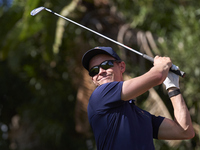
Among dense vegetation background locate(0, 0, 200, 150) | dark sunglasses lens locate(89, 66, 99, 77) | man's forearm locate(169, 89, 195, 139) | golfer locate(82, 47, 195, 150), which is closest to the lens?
golfer locate(82, 47, 195, 150)

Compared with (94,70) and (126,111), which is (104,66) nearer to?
(94,70)

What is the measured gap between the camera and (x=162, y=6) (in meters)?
9.54

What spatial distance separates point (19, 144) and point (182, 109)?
9611mm

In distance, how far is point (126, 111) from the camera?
2283 mm

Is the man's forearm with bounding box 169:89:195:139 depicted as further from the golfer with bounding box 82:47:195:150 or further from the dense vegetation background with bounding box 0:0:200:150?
the dense vegetation background with bounding box 0:0:200:150

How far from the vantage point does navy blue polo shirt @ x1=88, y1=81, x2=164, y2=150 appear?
2.21 meters

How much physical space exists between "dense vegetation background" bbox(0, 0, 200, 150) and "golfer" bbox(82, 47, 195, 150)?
179 inches

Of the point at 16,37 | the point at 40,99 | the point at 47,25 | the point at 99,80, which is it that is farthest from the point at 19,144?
the point at 99,80

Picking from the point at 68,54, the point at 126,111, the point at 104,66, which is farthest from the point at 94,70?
the point at 68,54

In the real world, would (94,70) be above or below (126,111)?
above

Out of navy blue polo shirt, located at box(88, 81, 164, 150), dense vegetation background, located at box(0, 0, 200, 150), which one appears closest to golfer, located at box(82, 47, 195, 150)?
navy blue polo shirt, located at box(88, 81, 164, 150)

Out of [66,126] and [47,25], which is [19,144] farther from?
[47,25]

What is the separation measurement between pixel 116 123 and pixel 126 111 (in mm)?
113

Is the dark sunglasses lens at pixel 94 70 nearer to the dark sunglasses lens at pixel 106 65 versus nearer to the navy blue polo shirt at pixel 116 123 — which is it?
the dark sunglasses lens at pixel 106 65
